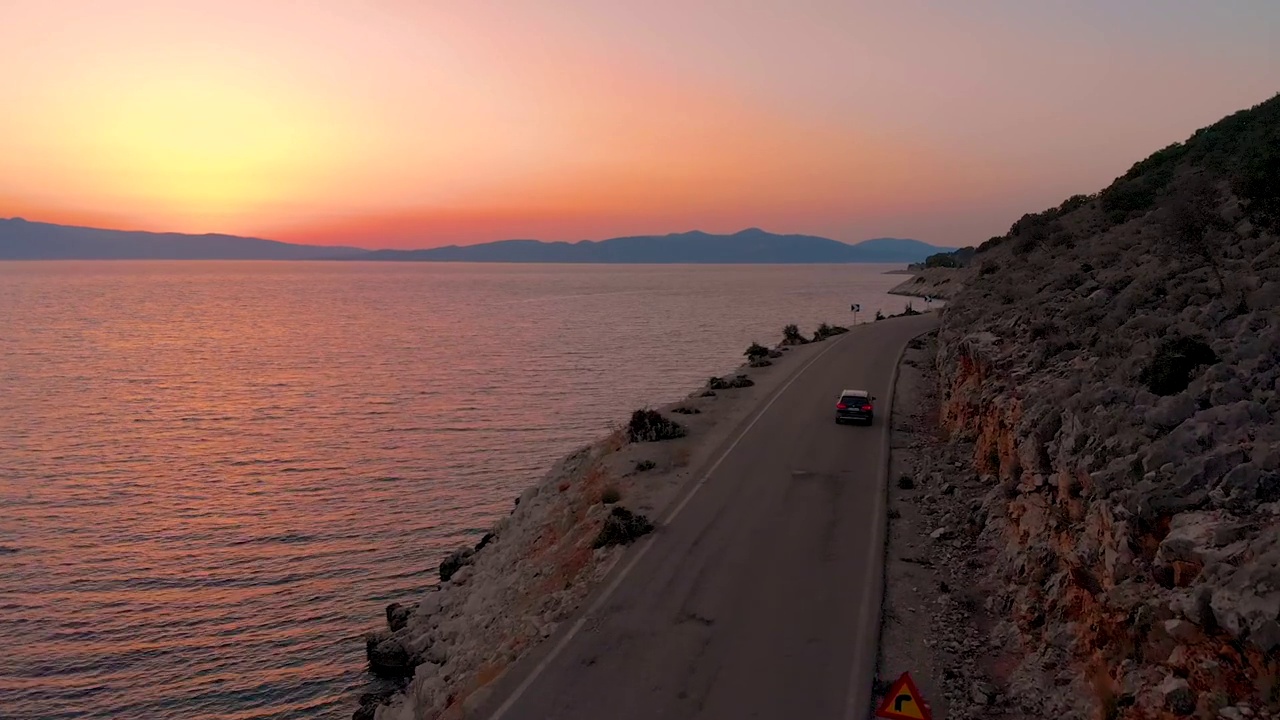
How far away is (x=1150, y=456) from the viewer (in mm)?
11820

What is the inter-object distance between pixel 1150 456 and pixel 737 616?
7859 mm

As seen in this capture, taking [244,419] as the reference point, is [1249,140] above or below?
above

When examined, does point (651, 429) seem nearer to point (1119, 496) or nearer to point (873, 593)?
point (873, 593)

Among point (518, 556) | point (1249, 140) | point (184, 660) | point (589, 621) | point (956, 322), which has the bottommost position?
point (184, 660)

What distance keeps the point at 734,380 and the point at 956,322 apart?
1212cm

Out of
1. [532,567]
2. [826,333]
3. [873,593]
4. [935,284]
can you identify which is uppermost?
[935,284]

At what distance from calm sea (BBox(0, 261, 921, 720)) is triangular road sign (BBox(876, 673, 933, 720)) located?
1603cm

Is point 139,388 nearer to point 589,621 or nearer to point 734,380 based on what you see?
point 734,380

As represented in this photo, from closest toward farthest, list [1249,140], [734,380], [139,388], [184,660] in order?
[184,660] → [1249,140] → [734,380] → [139,388]

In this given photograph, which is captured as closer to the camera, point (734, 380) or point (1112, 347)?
point (1112, 347)

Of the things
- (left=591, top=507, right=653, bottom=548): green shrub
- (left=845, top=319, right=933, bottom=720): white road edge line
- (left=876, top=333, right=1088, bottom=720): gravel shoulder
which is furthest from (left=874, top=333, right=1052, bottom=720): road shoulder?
(left=591, top=507, right=653, bottom=548): green shrub

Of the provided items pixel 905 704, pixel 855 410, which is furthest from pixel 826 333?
pixel 905 704

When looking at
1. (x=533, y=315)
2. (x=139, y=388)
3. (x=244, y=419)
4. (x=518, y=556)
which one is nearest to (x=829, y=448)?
(x=518, y=556)

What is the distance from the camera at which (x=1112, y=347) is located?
1644cm
